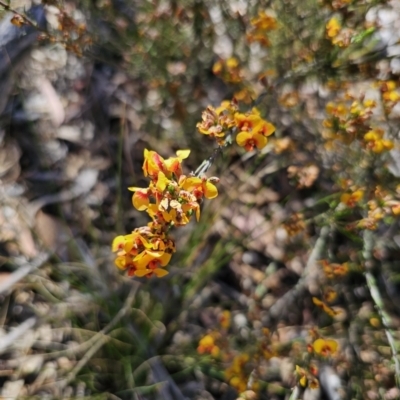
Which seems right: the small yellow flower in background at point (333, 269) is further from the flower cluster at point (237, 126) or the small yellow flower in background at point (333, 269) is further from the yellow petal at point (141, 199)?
the yellow petal at point (141, 199)

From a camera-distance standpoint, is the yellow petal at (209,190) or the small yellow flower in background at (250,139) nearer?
the yellow petal at (209,190)

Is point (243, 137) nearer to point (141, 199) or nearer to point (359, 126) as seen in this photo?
point (141, 199)

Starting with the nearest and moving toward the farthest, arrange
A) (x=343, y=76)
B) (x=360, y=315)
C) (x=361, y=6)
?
(x=361, y=6)
(x=360, y=315)
(x=343, y=76)

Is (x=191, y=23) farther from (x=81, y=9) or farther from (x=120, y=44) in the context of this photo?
(x=81, y=9)

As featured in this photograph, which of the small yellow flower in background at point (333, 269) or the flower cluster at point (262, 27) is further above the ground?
the flower cluster at point (262, 27)

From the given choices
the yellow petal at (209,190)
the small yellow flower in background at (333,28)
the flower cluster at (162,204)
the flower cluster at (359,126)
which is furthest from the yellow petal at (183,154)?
the small yellow flower in background at (333,28)

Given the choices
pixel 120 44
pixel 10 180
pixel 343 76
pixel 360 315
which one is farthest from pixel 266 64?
pixel 10 180

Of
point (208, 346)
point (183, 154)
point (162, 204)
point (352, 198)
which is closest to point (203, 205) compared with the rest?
point (208, 346)
